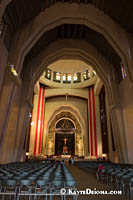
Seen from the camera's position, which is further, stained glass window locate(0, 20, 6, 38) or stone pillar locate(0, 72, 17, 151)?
stained glass window locate(0, 20, 6, 38)

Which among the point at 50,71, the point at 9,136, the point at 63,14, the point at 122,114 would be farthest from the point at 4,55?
the point at 50,71

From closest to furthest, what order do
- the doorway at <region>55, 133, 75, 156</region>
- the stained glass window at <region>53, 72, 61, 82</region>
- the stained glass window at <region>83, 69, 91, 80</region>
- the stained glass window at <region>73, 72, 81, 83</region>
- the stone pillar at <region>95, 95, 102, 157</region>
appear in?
the stone pillar at <region>95, 95, 102, 157</region>, the stained glass window at <region>83, 69, 91, 80</region>, the stained glass window at <region>53, 72, 61, 82</region>, the stained glass window at <region>73, 72, 81, 83</region>, the doorway at <region>55, 133, 75, 156</region>

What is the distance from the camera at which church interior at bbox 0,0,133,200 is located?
206 inches

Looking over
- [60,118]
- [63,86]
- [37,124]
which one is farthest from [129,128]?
[60,118]

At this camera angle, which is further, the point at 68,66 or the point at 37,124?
the point at 68,66

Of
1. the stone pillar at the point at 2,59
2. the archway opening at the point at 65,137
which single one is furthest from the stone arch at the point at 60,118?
the stone pillar at the point at 2,59

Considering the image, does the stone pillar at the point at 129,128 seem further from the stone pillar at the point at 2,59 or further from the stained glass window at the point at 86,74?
the stained glass window at the point at 86,74

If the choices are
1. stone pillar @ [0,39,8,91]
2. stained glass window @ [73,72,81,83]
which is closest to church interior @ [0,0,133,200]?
stone pillar @ [0,39,8,91]

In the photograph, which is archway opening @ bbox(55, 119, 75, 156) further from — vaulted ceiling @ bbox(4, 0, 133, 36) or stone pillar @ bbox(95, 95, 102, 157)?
vaulted ceiling @ bbox(4, 0, 133, 36)

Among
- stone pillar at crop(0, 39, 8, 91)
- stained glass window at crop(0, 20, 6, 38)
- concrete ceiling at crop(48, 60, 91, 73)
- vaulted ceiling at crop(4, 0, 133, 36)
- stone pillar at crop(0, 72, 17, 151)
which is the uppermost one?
concrete ceiling at crop(48, 60, 91, 73)

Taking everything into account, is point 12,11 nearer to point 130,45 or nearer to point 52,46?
point 52,46

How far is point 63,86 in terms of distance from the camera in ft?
90.9

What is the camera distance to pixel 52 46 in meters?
16.3

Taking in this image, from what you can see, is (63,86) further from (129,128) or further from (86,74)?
(129,128)
